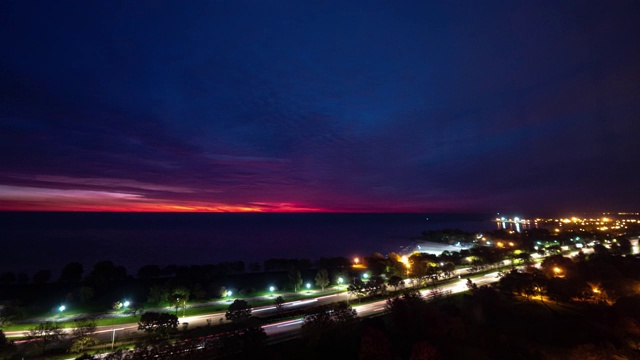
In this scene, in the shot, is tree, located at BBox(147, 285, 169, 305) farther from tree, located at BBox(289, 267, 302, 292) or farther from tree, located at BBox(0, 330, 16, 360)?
tree, located at BBox(289, 267, 302, 292)

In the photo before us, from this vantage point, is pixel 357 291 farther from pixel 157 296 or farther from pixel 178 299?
pixel 157 296

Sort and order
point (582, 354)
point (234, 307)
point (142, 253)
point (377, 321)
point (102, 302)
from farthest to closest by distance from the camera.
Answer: point (142, 253)
point (102, 302)
point (234, 307)
point (377, 321)
point (582, 354)

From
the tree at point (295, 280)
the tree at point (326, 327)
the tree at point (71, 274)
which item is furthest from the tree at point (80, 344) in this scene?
the tree at point (71, 274)

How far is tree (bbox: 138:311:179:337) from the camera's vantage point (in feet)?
91.2

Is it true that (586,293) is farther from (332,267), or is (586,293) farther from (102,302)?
(102,302)

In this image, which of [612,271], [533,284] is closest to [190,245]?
[533,284]

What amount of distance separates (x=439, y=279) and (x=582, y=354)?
30.8m

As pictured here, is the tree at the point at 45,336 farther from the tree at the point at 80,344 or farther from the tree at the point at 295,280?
the tree at the point at 295,280

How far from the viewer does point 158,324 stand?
28141 millimetres

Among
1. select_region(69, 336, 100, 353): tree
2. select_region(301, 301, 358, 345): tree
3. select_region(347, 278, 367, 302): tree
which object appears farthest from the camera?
select_region(347, 278, 367, 302): tree

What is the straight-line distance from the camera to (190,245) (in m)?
122

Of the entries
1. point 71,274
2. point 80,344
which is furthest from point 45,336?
point 71,274

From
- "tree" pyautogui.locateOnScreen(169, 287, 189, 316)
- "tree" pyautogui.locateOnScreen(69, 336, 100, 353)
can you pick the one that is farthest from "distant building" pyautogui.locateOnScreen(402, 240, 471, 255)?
"tree" pyautogui.locateOnScreen(69, 336, 100, 353)

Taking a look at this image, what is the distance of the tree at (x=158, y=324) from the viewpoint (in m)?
27.8
